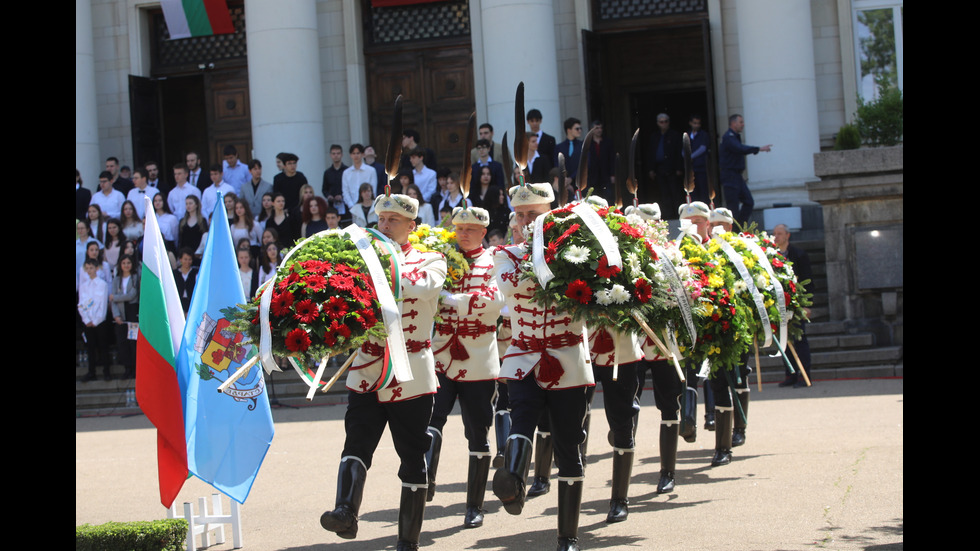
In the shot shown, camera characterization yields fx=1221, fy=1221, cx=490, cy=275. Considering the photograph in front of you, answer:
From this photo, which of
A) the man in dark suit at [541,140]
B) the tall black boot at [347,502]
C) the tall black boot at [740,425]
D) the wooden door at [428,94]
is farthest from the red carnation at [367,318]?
the wooden door at [428,94]

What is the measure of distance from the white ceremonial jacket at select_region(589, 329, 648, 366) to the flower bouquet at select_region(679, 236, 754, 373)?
0.59 meters

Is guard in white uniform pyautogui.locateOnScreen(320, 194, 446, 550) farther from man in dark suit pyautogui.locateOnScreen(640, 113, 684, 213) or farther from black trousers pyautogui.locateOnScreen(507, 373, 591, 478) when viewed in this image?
man in dark suit pyautogui.locateOnScreen(640, 113, 684, 213)

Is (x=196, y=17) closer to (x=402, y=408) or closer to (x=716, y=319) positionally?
(x=716, y=319)

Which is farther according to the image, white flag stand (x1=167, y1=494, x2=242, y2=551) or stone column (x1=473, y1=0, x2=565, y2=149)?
stone column (x1=473, y1=0, x2=565, y2=149)

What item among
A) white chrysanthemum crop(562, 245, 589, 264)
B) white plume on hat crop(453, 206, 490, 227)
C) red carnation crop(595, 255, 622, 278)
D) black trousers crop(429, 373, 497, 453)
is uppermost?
white plume on hat crop(453, 206, 490, 227)

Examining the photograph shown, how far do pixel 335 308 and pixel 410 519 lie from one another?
130 centimetres

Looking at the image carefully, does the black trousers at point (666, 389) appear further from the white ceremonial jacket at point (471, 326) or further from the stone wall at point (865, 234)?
the stone wall at point (865, 234)

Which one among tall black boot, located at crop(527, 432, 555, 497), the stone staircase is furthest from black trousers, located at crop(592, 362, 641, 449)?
the stone staircase

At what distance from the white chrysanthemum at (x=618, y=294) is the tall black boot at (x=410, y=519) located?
4.74 ft

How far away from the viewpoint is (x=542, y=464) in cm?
838

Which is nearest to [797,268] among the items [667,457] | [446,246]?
[667,457]

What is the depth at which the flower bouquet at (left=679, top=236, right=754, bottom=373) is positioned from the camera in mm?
8359

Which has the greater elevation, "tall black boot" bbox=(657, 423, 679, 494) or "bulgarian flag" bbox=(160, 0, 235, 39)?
"bulgarian flag" bbox=(160, 0, 235, 39)

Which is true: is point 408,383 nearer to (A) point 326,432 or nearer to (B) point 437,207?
(A) point 326,432
